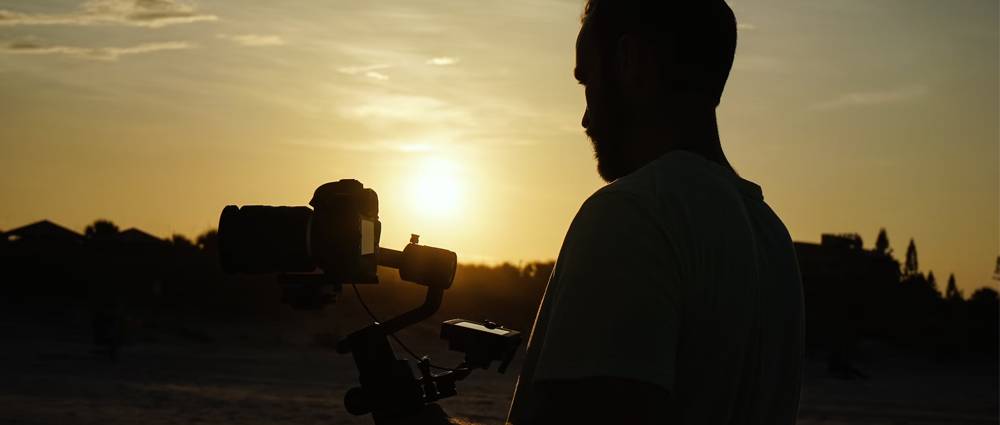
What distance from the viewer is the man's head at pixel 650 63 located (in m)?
1.47

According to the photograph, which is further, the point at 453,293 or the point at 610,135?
the point at 453,293

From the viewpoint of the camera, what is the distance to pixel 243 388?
18328mm

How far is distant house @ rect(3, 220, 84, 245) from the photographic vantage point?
40875mm

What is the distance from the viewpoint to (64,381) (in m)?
17.8

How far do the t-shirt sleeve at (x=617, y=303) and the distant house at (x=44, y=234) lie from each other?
43.2 meters

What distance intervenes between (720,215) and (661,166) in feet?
0.35

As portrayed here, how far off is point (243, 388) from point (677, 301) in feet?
59.3

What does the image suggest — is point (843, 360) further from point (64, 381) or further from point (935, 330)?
point (64, 381)

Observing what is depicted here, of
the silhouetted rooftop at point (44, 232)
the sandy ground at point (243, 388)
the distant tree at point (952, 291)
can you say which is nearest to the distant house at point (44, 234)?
the silhouetted rooftop at point (44, 232)

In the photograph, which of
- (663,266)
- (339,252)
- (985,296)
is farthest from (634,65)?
(985,296)

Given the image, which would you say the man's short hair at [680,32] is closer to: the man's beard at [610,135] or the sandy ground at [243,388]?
the man's beard at [610,135]

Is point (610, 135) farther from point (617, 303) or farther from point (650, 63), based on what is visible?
point (617, 303)

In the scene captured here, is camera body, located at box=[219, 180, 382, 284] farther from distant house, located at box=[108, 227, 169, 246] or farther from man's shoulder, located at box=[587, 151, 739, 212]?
distant house, located at box=[108, 227, 169, 246]

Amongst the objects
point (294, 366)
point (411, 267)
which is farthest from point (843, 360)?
point (411, 267)
